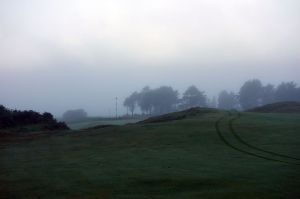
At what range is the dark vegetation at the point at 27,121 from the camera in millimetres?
55844

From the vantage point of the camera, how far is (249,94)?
166m

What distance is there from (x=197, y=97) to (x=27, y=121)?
124 m

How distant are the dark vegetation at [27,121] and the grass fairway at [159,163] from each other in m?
11.2

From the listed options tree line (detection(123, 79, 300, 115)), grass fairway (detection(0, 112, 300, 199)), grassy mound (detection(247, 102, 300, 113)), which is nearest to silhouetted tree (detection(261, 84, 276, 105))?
tree line (detection(123, 79, 300, 115))

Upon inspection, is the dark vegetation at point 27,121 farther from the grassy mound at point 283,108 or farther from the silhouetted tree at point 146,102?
the silhouetted tree at point 146,102

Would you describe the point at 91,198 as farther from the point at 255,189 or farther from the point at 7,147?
the point at 7,147

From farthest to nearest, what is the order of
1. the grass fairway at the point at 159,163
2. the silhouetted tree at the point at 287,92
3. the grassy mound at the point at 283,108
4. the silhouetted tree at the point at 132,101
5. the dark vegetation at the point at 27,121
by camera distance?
the silhouetted tree at the point at 132,101 → the silhouetted tree at the point at 287,92 → the grassy mound at the point at 283,108 → the dark vegetation at the point at 27,121 → the grass fairway at the point at 159,163

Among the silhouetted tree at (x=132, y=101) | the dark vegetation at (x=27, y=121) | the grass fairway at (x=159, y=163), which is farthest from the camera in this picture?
the silhouetted tree at (x=132, y=101)

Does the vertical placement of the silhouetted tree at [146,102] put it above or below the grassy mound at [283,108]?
above

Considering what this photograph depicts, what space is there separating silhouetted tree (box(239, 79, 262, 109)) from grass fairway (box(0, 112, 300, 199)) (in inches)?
4828

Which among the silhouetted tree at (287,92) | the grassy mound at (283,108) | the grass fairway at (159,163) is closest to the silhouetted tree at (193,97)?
the silhouetted tree at (287,92)

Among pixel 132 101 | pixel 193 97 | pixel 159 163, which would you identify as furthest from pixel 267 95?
pixel 159 163

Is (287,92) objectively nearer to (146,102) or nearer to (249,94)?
(249,94)

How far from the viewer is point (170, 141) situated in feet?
121
